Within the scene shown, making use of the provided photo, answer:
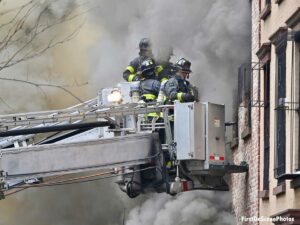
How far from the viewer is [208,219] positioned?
1616 centimetres

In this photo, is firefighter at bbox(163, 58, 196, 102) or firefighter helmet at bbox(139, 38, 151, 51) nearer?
firefighter at bbox(163, 58, 196, 102)

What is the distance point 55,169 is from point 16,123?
0.79 m

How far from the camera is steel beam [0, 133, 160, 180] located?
13.4 meters

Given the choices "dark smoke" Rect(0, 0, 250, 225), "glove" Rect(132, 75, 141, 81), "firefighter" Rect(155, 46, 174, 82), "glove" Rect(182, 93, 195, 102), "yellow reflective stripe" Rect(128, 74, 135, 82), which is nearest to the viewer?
"glove" Rect(182, 93, 195, 102)

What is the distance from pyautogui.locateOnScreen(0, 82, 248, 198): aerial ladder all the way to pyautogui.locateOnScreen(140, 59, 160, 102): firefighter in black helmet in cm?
73

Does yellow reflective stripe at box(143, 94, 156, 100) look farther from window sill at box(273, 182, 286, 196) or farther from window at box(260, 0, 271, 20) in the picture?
window sill at box(273, 182, 286, 196)

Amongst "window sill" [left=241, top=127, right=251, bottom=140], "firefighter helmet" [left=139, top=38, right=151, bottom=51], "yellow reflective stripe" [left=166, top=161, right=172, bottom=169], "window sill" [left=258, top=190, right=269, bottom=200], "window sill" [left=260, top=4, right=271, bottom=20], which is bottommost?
"window sill" [left=258, top=190, right=269, bottom=200]

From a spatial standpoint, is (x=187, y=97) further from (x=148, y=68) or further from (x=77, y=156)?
(x=77, y=156)

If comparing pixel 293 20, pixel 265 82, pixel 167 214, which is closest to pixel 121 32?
pixel 167 214

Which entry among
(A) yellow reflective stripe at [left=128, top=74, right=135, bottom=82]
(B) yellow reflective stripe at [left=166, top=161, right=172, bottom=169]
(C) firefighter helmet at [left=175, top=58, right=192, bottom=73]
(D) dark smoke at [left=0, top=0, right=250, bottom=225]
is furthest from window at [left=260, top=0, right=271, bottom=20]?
(A) yellow reflective stripe at [left=128, top=74, right=135, bottom=82]

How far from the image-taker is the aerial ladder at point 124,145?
13.5 m

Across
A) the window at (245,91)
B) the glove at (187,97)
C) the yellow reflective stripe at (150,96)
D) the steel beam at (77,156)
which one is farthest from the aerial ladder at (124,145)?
the window at (245,91)

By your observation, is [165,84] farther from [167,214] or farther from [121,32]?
[121,32]

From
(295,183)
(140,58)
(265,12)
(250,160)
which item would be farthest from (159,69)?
(295,183)
